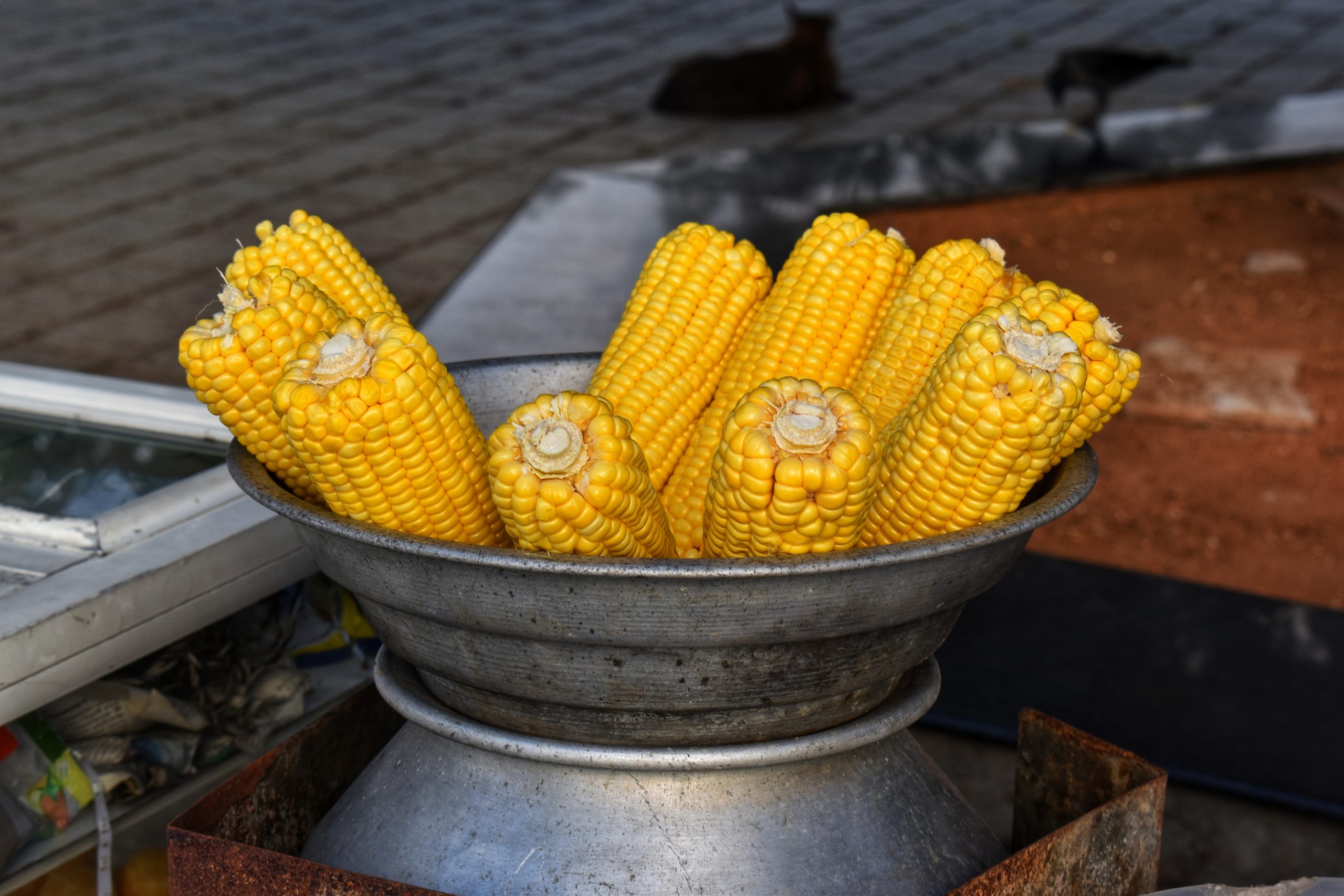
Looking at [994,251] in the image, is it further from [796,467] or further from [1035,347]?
[796,467]

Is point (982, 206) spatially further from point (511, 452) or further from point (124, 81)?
point (124, 81)

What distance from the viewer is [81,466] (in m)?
1.68

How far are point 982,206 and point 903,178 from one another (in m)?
0.34

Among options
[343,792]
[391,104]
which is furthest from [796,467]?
[391,104]

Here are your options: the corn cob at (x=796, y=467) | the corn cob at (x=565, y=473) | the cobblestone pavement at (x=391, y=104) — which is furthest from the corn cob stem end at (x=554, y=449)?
the cobblestone pavement at (x=391, y=104)

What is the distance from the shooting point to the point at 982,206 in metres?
3.88

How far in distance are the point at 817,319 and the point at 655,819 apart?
52cm

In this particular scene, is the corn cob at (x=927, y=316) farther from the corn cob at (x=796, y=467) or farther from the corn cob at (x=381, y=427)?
the corn cob at (x=381, y=427)

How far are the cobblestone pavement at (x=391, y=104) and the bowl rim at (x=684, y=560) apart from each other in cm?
254

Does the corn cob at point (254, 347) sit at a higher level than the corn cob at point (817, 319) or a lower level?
higher

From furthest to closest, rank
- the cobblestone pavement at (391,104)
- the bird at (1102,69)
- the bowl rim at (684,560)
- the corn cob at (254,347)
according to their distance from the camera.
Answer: the cobblestone pavement at (391,104), the bird at (1102,69), the corn cob at (254,347), the bowl rim at (684,560)

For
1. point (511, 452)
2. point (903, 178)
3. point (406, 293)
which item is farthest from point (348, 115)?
point (511, 452)

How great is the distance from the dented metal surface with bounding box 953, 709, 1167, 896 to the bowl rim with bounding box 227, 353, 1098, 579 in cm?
30

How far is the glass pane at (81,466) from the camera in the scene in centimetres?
157
